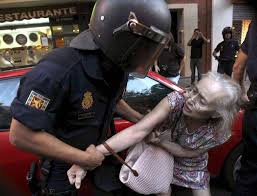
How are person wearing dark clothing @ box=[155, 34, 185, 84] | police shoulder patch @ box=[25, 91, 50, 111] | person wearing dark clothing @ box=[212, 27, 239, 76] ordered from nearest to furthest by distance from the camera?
police shoulder patch @ box=[25, 91, 50, 111]
person wearing dark clothing @ box=[155, 34, 185, 84]
person wearing dark clothing @ box=[212, 27, 239, 76]

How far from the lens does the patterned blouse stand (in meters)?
2.00

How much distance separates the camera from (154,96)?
3.21 metres

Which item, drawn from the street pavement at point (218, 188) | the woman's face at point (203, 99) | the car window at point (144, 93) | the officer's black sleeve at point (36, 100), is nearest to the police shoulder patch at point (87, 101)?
the officer's black sleeve at point (36, 100)

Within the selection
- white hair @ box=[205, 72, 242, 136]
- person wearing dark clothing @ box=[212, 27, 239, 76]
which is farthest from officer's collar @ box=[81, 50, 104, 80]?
person wearing dark clothing @ box=[212, 27, 239, 76]

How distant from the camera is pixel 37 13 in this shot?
12539 millimetres

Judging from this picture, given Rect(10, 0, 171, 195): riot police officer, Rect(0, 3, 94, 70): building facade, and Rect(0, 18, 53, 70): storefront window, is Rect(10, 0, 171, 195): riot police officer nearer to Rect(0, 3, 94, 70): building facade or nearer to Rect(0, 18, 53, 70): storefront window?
Rect(0, 3, 94, 70): building facade

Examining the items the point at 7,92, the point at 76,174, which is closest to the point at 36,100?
the point at 76,174

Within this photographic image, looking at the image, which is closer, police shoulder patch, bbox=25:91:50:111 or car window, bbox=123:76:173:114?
police shoulder patch, bbox=25:91:50:111

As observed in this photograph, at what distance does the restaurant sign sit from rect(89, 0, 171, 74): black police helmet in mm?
11564

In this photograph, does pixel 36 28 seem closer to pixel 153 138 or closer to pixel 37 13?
pixel 37 13

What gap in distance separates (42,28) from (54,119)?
39.2 feet

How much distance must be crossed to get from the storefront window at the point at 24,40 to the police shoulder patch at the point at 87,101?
11.6 meters

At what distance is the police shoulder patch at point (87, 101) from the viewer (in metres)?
1.49

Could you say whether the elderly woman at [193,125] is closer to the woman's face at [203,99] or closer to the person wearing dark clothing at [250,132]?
the woman's face at [203,99]
